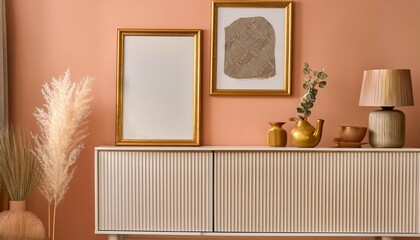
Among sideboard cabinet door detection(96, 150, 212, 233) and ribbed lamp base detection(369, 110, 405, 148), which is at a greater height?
ribbed lamp base detection(369, 110, 405, 148)

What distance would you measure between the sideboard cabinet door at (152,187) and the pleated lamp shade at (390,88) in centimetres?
102

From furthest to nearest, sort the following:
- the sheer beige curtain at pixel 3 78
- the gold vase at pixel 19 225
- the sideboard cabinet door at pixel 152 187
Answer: the sheer beige curtain at pixel 3 78 < the sideboard cabinet door at pixel 152 187 < the gold vase at pixel 19 225

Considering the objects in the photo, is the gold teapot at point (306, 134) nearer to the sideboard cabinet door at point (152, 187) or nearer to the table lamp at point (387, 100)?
the table lamp at point (387, 100)

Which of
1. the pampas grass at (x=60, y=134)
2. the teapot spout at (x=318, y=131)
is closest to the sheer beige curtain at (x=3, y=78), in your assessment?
the pampas grass at (x=60, y=134)

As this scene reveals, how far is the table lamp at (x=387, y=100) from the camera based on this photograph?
10.9ft

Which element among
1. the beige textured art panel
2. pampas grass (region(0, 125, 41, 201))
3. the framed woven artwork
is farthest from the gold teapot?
pampas grass (region(0, 125, 41, 201))

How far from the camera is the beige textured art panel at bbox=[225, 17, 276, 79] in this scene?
3611 millimetres

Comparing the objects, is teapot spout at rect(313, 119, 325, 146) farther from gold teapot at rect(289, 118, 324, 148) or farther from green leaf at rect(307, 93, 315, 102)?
green leaf at rect(307, 93, 315, 102)

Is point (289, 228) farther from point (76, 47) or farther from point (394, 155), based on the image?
point (76, 47)

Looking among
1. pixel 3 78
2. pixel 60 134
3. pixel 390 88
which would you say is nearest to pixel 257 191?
pixel 390 88

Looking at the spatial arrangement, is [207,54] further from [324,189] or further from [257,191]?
[324,189]

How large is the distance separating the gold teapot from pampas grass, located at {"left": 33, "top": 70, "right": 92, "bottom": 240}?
126 cm

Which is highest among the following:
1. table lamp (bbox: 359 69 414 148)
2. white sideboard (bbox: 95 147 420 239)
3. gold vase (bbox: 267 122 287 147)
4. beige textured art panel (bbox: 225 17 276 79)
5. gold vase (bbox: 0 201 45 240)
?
beige textured art panel (bbox: 225 17 276 79)

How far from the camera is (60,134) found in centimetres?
336
